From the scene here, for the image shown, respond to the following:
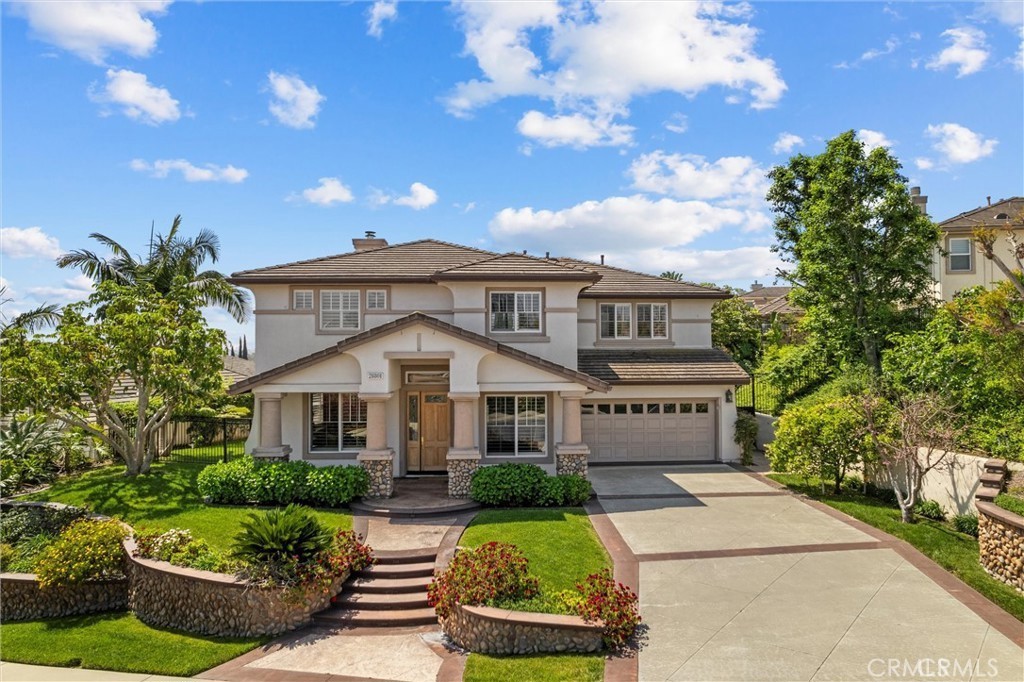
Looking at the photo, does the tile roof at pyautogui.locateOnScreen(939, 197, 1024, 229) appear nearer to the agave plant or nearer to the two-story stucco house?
the two-story stucco house

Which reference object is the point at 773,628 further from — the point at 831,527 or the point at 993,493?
the point at 993,493

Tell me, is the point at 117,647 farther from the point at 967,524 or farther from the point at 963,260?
the point at 963,260

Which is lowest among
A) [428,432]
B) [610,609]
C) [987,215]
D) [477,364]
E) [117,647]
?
[117,647]

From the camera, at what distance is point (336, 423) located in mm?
15992

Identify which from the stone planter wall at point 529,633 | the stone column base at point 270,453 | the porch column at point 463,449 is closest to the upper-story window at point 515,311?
the porch column at point 463,449

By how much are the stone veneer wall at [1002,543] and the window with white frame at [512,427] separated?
10014 millimetres

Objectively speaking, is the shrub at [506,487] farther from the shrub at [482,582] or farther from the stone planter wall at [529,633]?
the stone planter wall at [529,633]

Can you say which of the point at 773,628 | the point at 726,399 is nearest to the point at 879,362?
the point at 726,399

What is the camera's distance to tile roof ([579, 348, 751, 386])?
1841 cm

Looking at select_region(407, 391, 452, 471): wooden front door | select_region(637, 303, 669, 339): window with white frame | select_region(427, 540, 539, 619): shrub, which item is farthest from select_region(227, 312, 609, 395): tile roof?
select_region(427, 540, 539, 619): shrub

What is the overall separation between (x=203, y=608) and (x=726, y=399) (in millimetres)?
16686

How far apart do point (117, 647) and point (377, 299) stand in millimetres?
11162

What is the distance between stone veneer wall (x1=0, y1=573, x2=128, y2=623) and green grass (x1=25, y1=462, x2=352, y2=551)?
1353mm

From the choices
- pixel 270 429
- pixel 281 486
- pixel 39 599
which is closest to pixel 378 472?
pixel 281 486
